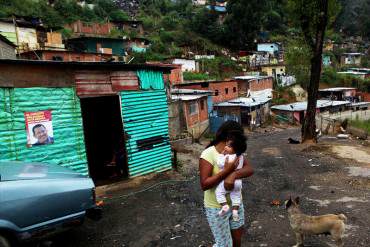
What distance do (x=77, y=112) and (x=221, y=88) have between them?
2411 centimetres

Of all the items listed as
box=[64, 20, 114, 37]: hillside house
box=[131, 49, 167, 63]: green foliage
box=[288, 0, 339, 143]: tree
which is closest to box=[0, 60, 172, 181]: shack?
box=[288, 0, 339, 143]: tree

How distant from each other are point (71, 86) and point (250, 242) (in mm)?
5686

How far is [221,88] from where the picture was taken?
3161 centimetres

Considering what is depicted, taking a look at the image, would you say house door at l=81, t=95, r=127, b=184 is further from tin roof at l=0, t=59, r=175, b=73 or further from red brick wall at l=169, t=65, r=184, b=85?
red brick wall at l=169, t=65, r=184, b=85

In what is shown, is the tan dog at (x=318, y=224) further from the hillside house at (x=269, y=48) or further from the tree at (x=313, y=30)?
the hillside house at (x=269, y=48)

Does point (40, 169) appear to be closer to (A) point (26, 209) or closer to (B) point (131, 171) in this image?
(A) point (26, 209)

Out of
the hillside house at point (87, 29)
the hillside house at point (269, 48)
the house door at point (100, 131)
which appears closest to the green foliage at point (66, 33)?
the hillside house at point (87, 29)

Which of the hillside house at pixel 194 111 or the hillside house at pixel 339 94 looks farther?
the hillside house at pixel 339 94

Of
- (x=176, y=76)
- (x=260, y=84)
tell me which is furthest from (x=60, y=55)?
(x=260, y=84)

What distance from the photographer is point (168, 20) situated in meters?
57.3

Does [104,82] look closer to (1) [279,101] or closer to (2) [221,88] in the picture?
(2) [221,88]

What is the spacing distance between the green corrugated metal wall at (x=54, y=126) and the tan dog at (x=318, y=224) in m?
5.63

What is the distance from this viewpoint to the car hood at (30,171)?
4449 mm

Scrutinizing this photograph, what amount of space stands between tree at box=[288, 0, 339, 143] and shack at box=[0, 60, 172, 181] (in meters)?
8.80
